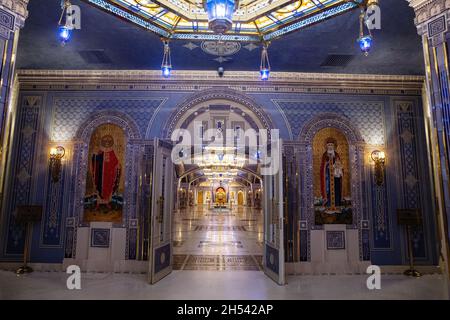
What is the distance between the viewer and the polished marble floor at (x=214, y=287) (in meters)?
4.64

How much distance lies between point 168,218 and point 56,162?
2.62m

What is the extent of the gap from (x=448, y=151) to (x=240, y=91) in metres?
4.41

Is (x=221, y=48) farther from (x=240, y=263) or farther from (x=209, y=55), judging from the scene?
(x=240, y=263)

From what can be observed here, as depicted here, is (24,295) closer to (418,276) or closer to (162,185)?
(162,185)

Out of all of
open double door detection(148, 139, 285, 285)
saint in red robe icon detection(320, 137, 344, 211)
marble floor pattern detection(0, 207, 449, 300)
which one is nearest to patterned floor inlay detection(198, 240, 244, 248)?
marble floor pattern detection(0, 207, 449, 300)

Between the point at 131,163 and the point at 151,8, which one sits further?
the point at 131,163

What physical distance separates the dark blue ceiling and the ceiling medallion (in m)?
0.16

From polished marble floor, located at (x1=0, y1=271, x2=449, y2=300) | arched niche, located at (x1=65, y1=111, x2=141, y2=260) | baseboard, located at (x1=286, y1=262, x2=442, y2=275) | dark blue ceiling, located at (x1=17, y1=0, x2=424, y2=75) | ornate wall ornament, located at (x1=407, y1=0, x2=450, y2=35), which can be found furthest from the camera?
arched niche, located at (x1=65, y1=111, x2=141, y2=260)

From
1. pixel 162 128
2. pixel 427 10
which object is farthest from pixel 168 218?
pixel 427 10

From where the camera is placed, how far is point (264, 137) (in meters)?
6.51

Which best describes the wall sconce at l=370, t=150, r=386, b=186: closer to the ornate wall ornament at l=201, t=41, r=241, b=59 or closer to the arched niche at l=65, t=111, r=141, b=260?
the ornate wall ornament at l=201, t=41, r=241, b=59

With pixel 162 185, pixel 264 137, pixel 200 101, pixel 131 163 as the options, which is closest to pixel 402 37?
pixel 264 137

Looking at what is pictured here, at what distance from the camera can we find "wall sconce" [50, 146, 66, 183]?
621 centimetres

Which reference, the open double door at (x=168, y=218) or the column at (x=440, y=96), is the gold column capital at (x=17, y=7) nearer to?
the open double door at (x=168, y=218)
